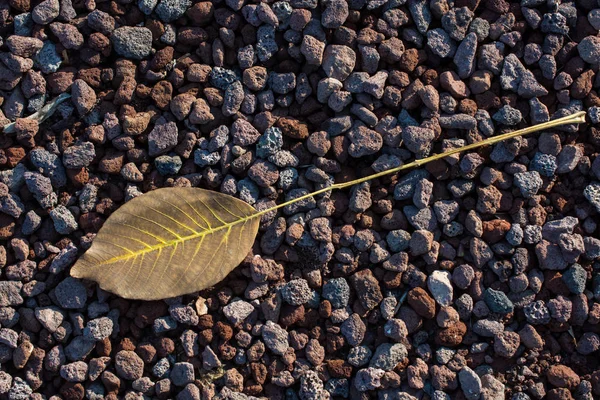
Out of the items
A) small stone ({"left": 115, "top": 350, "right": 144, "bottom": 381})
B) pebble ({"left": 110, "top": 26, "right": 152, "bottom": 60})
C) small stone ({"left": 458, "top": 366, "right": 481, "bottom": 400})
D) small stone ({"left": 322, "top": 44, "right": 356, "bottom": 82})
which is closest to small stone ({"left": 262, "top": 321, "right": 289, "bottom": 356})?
small stone ({"left": 115, "top": 350, "right": 144, "bottom": 381})

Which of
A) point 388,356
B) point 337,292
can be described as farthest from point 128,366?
point 388,356

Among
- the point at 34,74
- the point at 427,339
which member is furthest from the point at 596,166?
the point at 34,74

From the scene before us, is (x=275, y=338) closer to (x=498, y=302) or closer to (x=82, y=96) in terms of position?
(x=498, y=302)

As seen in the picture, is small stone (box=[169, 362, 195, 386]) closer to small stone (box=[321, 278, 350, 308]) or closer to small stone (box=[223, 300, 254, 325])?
small stone (box=[223, 300, 254, 325])

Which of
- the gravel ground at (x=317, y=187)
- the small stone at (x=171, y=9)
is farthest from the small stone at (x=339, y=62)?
the small stone at (x=171, y=9)

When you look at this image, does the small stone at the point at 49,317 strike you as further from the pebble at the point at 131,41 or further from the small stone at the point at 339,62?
the small stone at the point at 339,62

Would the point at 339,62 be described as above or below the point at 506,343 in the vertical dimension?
above

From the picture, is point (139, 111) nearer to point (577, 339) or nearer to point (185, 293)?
point (185, 293)
